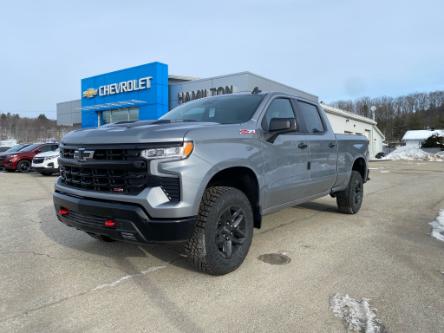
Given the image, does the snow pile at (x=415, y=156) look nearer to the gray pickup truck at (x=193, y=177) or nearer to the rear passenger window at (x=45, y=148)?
the rear passenger window at (x=45, y=148)

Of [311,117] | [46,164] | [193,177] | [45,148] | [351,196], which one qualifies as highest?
[311,117]

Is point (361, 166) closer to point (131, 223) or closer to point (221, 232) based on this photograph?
point (221, 232)

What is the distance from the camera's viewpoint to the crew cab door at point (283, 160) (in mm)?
4105

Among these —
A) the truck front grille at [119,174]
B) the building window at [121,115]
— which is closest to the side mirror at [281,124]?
the truck front grille at [119,174]

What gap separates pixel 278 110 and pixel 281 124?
2.37 ft

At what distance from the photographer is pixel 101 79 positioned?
2675 cm

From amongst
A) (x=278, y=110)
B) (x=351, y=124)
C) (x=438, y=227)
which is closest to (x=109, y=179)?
(x=278, y=110)

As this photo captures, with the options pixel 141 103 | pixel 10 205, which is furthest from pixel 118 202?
pixel 141 103

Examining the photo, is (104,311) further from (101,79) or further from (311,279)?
(101,79)

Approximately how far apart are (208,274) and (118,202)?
1178 mm

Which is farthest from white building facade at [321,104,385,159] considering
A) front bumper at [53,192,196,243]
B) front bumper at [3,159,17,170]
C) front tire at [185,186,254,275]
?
front bumper at [53,192,196,243]

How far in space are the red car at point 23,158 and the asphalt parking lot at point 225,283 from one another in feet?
45.8

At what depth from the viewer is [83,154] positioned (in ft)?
11.3

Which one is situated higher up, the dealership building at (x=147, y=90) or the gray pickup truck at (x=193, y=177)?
the dealership building at (x=147, y=90)
